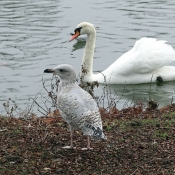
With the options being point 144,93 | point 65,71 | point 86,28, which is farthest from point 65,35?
point 65,71

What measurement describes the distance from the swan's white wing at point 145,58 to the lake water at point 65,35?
42cm

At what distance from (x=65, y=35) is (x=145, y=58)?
Result: 4.95m

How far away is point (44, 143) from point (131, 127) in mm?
1329

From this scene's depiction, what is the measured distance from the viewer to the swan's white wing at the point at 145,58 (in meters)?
12.3

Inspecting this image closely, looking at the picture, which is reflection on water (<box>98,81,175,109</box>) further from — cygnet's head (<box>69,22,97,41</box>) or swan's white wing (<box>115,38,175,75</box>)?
cygnet's head (<box>69,22,97,41</box>)

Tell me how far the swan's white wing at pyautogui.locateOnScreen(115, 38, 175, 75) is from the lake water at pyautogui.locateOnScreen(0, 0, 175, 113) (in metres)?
0.42

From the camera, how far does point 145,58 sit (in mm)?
12297

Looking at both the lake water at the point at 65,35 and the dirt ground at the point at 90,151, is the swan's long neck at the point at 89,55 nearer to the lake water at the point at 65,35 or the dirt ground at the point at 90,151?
the lake water at the point at 65,35

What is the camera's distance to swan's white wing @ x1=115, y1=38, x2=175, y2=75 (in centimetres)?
1230

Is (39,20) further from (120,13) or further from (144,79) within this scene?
(144,79)

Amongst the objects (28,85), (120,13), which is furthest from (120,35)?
(28,85)

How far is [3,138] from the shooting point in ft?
21.8

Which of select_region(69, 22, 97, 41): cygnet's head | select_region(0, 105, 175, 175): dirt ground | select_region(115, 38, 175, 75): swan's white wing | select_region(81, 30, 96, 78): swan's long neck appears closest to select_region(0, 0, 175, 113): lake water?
select_region(115, 38, 175, 75): swan's white wing

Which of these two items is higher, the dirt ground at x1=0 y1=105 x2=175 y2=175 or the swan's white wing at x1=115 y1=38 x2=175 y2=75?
the swan's white wing at x1=115 y1=38 x2=175 y2=75
